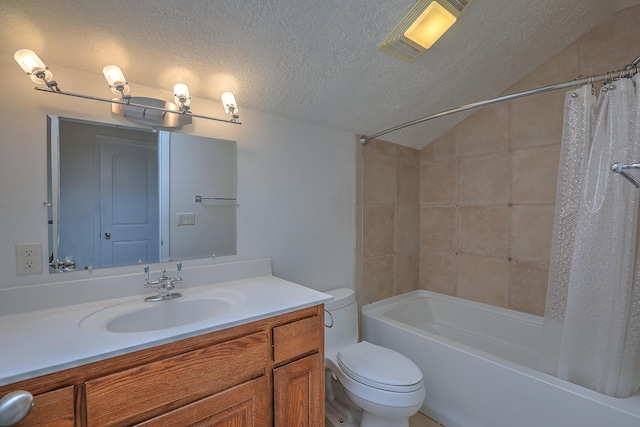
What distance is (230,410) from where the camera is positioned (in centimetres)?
94

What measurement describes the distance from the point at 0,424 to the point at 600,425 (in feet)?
6.31

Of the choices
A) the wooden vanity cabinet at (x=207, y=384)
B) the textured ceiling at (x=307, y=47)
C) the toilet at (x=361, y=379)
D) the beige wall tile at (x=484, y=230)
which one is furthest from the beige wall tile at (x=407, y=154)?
the wooden vanity cabinet at (x=207, y=384)

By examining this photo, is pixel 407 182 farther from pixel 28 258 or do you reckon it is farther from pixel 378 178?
pixel 28 258

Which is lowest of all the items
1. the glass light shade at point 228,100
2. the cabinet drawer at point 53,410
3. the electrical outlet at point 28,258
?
the cabinet drawer at point 53,410

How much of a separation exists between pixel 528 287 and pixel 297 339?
1786 mm

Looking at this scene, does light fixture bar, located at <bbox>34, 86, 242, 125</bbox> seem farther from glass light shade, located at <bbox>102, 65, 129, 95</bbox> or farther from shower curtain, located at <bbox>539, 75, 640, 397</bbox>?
shower curtain, located at <bbox>539, 75, 640, 397</bbox>

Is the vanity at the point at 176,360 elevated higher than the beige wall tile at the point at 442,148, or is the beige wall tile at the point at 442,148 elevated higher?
the beige wall tile at the point at 442,148

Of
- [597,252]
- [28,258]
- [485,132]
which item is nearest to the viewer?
[28,258]

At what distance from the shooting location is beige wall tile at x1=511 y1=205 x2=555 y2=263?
1903 millimetres

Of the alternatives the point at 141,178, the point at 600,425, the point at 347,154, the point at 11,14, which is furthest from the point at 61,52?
the point at 600,425

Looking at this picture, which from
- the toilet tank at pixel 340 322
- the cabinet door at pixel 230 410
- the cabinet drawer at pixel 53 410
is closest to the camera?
the cabinet drawer at pixel 53 410

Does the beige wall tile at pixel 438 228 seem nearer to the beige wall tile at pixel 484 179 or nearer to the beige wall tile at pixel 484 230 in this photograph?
the beige wall tile at pixel 484 230

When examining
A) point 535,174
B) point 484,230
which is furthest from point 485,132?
point 484,230

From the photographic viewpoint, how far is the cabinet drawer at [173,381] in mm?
752
